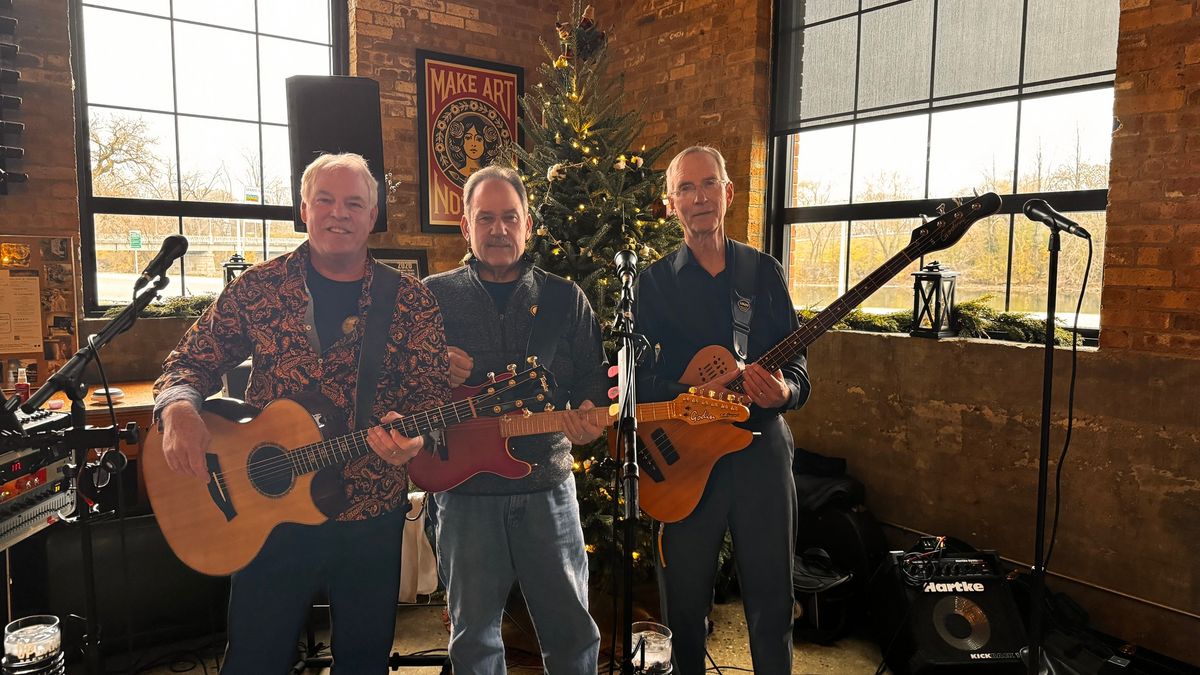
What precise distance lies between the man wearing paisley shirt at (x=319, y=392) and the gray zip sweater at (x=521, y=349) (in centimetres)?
19

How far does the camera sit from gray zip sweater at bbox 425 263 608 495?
2049 millimetres

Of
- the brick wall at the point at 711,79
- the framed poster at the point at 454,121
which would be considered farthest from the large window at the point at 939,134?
the framed poster at the point at 454,121

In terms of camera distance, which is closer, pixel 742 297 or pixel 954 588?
pixel 742 297

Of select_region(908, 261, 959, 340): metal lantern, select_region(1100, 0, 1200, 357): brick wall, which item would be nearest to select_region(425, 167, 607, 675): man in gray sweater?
select_region(908, 261, 959, 340): metal lantern

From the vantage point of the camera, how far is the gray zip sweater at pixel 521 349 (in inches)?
80.7

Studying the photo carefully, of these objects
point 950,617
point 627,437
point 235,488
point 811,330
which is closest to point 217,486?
point 235,488

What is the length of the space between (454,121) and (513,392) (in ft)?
12.6

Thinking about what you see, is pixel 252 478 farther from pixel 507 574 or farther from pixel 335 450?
pixel 507 574

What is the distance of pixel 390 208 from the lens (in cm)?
513

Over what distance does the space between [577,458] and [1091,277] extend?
236 cm

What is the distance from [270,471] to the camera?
1.88m

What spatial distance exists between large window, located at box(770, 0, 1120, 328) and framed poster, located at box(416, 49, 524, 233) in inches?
81.0

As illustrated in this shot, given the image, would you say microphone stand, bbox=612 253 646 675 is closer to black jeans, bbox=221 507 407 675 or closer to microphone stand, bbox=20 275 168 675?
black jeans, bbox=221 507 407 675

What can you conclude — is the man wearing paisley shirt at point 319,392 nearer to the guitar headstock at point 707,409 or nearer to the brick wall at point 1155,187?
the guitar headstock at point 707,409
